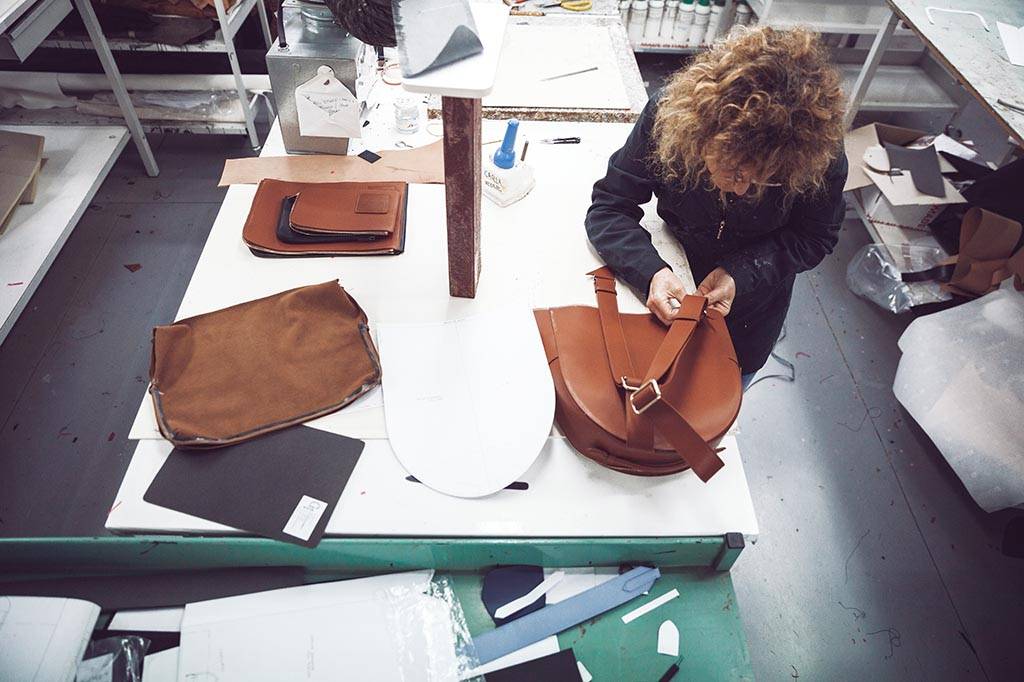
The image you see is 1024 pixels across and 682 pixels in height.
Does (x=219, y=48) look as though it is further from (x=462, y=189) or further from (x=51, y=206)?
(x=462, y=189)

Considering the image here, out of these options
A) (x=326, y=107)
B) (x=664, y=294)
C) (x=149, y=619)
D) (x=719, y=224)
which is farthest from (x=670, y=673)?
(x=326, y=107)

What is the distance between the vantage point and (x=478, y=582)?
0.94 metres

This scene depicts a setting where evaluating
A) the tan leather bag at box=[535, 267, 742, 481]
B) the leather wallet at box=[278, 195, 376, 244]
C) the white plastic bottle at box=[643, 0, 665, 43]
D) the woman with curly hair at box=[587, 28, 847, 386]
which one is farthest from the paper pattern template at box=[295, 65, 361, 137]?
the white plastic bottle at box=[643, 0, 665, 43]

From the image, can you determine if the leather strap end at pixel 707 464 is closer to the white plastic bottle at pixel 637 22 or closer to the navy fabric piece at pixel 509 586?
the navy fabric piece at pixel 509 586

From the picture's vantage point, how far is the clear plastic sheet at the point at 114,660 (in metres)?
0.83

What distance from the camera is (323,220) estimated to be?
1.30m

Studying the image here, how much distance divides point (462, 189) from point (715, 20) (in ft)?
9.49

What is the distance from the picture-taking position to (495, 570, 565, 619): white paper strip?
906 mm

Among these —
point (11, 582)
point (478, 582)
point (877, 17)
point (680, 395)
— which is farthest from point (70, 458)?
point (877, 17)

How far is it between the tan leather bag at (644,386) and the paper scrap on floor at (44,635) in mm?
769

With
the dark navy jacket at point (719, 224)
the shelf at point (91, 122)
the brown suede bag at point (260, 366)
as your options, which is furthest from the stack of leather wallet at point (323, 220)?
the shelf at point (91, 122)

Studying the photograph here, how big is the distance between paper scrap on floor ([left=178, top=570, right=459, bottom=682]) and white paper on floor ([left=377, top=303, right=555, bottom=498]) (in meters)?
0.18

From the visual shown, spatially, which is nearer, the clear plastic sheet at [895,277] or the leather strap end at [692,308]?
the leather strap end at [692,308]

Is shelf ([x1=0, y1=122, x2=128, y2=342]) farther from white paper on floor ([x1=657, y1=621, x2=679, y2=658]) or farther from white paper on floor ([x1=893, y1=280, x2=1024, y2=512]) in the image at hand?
white paper on floor ([x1=893, y1=280, x2=1024, y2=512])
